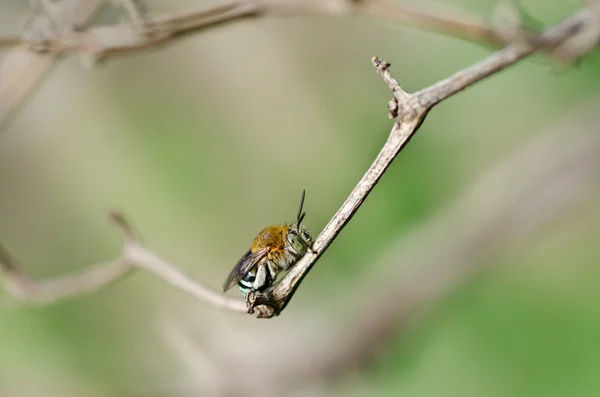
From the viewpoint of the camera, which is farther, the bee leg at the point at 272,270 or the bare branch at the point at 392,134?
the bee leg at the point at 272,270

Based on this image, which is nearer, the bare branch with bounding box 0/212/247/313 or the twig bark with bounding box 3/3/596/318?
the twig bark with bounding box 3/3/596/318

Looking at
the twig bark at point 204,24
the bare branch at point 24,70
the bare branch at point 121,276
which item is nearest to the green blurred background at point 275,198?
the bare branch at point 121,276

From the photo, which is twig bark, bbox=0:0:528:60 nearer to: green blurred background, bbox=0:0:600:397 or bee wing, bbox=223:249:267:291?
bee wing, bbox=223:249:267:291

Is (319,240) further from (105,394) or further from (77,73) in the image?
(77,73)

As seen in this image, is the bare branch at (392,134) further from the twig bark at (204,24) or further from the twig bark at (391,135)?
the twig bark at (204,24)

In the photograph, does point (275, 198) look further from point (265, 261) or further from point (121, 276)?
point (265, 261)

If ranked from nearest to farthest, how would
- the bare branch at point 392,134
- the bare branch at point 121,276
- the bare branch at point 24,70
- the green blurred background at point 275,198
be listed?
1. the bare branch at point 392,134
2. the bare branch at point 121,276
3. the bare branch at point 24,70
4. the green blurred background at point 275,198

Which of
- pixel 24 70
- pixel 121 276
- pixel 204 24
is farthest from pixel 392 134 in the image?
pixel 24 70

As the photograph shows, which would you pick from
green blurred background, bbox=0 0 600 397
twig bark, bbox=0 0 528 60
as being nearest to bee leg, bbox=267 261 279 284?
twig bark, bbox=0 0 528 60

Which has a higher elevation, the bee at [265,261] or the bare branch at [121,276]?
the bare branch at [121,276]
